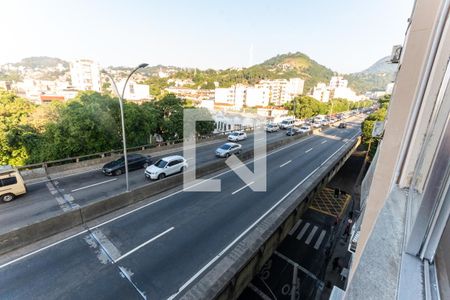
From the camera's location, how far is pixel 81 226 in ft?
33.9

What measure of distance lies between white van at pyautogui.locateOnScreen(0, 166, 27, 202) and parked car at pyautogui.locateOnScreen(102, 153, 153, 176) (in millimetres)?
4871

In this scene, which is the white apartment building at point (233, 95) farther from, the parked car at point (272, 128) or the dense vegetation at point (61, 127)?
the dense vegetation at point (61, 127)

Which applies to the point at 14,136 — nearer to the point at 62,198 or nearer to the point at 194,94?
the point at 62,198

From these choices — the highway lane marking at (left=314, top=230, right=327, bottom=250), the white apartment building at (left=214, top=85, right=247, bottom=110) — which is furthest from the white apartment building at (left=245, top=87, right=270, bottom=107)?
the highway lane marking at (left=314, top=230, right=327, bottom=250)

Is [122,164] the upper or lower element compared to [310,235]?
upper

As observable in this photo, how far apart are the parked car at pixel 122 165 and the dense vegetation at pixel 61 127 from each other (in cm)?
391

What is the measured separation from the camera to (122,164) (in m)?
17.2

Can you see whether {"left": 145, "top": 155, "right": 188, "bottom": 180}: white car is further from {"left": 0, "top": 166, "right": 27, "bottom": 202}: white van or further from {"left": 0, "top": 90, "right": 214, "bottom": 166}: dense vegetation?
{"left": 0, "top": 166, "right": 27, "bottom": 202}: white van

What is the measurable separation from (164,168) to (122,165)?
3.46m

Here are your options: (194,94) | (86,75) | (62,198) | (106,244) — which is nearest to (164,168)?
(62,198)

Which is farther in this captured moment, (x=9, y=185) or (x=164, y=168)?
(x=164, y=168)

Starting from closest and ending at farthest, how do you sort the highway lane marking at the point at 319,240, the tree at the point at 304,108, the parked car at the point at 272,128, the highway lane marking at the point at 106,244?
the highway lane marking at the point at 106,244 → the highway lane marking at the point at 319,240 → the parked car at the point at 272,128 → the tree at the point at 304,108

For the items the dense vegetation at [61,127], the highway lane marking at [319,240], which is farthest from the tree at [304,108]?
the highway lane marking at [319,240]

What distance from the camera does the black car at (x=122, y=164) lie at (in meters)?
16.8
